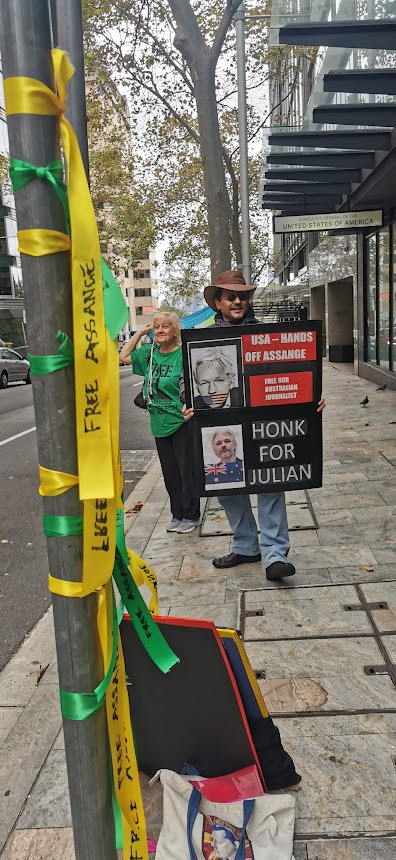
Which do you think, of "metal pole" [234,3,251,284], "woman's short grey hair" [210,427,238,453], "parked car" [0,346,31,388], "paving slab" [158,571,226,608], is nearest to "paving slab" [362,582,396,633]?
"paving slab" [158,571,226,608]

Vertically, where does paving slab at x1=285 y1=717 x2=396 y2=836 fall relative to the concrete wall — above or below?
below

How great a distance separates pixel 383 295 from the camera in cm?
1544

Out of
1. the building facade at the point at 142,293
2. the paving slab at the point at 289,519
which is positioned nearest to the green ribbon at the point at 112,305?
the paving slab at the point at 289,519

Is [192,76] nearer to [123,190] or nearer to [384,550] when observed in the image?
[384,550]

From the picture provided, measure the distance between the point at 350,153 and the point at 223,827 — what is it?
35.4 feet

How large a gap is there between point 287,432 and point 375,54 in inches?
232

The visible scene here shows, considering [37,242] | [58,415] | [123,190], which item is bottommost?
[58,415]

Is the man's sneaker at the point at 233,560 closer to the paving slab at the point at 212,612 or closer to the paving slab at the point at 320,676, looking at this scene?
the paving slab at the point at 212,612

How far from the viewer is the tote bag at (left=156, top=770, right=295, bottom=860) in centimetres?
217

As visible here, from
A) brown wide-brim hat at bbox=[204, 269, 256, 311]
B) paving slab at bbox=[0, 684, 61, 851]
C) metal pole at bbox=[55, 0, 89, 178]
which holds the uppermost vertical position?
metal pole at bbox=[55, 0, 89, 178]

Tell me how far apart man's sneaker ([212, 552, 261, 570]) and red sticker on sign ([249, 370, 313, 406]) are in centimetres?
117

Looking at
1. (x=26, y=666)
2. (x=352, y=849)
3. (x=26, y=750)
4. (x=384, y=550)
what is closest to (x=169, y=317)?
(x=384, y=550)

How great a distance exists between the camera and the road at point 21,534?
4559 millimetres

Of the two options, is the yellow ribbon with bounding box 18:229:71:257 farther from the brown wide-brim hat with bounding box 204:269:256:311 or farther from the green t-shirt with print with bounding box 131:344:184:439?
the green t-shirt with print with bounding box 131:344:184:439
